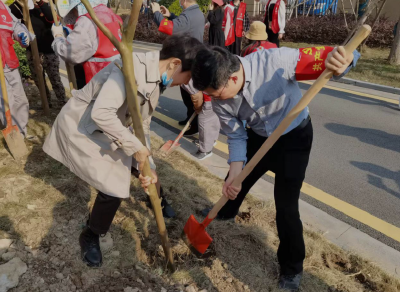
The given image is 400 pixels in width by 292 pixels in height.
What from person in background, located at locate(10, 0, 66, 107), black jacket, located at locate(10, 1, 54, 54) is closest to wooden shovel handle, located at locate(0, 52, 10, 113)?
person in background, located at locate(10, 0, 66, 107)

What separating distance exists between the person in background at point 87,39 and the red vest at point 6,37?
2.72 ft

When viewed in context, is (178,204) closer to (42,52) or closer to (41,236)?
(41,236)

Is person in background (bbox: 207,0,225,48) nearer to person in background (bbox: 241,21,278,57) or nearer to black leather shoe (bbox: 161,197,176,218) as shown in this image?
person in background (bbox: 241,21,278,57)

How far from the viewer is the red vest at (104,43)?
9.27 feet

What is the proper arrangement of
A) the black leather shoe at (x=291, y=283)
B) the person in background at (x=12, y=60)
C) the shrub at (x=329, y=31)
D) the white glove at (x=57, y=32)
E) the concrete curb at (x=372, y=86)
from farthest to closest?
the shrub at (x=329, y=31), the concrete curb at (x=372, y=86), the person in background at (x=12, y=60), the white glove at (x=57, y=32), the black leather shoe at (x=291, y=283)

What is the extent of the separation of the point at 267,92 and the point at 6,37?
311cm

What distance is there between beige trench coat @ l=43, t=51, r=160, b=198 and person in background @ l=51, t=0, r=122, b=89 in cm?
97

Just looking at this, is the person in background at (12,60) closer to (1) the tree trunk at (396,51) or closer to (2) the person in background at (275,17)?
(2) the person in background at (275,17)

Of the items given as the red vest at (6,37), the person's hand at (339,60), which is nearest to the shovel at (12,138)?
the red vest at (6,37)

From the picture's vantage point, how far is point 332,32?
12.1 m

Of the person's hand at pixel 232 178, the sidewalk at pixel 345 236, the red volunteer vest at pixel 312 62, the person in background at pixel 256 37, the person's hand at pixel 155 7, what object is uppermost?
the person's hand at pixel 155 7

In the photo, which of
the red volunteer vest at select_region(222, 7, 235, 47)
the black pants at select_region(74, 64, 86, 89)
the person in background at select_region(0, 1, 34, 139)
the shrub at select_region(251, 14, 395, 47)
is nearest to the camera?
the black pants at select_region(74, 64, 86, 89)

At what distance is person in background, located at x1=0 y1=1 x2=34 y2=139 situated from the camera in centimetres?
351

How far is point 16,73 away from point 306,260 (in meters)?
3.57
